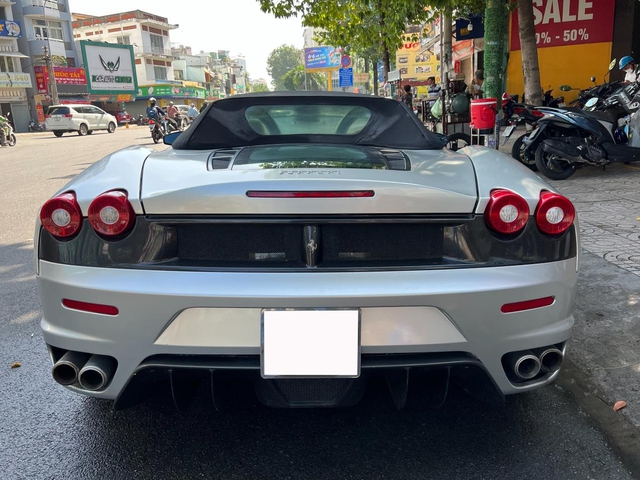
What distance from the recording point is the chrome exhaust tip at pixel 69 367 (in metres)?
1.93

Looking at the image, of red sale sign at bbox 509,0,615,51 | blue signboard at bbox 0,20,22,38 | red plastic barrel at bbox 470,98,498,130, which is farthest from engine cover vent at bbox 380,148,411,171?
blue signboard at bbox 0,20,22,38

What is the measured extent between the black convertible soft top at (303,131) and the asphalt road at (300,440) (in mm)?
1244

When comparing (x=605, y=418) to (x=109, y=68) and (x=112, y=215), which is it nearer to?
(x=112, y=215)

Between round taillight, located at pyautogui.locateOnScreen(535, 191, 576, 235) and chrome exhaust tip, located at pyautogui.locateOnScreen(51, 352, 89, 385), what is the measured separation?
1663 millimetres

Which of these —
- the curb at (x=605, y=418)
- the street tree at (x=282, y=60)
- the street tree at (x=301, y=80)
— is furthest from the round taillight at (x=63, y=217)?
the street tree at (x=282, y=60)

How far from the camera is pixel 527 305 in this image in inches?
73.7

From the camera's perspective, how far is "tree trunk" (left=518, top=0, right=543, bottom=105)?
9.20 metres

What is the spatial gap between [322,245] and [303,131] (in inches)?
53.7

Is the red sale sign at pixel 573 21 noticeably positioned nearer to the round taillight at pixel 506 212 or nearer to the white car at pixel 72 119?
the round taillight at pixel 506 212

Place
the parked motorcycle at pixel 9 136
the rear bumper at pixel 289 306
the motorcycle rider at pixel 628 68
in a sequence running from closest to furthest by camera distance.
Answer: the rear bumper at pixel 289 306 < the motorcycle rider at pixel 628 68 < the parked motorcycle at pixel 9 136

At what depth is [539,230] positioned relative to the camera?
195 centimetres

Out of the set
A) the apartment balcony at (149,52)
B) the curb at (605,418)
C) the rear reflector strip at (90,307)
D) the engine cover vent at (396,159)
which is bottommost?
the curb at (605,418)

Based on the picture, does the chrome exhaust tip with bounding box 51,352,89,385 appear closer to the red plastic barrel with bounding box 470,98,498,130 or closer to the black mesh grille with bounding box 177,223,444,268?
the black mesh grille with bounding box 177,223,444,268

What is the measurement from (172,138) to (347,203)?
1832mm
